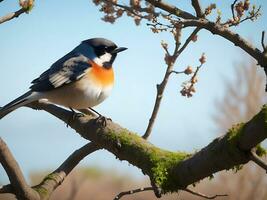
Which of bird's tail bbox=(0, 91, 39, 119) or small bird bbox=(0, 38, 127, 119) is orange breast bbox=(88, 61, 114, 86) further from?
bird's tail bbox=(0, 91, 39, 119)

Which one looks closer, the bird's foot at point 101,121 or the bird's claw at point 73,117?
the bird's foot at point 101,121

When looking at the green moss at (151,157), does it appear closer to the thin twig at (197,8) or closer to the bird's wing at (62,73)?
the thin twig at (197,8)

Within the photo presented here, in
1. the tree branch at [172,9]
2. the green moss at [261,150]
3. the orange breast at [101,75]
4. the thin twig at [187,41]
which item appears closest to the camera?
the green moss at [261,150]

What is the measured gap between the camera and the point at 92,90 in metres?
3.80

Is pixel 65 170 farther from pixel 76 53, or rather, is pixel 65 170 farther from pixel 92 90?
pixel 76 53

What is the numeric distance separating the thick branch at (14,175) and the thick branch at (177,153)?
0.51 m

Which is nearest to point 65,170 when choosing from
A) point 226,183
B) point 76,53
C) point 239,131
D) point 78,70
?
point 78,70

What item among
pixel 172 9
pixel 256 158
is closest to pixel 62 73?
pixel 172 9

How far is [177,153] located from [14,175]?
103 cm

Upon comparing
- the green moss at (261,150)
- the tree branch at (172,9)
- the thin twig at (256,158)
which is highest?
the tree branch at (172,9)

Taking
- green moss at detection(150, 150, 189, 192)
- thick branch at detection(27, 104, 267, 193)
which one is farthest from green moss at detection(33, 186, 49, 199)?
green moss at detection(150, 150, 189, 192)

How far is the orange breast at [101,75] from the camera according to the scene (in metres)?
3.87

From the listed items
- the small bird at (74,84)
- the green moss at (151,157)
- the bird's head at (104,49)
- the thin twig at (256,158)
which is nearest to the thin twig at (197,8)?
the green moss at (151,157)

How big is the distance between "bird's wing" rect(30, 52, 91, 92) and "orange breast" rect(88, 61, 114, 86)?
55 mm
